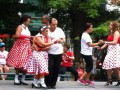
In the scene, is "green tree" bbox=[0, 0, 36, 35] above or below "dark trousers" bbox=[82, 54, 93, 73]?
above

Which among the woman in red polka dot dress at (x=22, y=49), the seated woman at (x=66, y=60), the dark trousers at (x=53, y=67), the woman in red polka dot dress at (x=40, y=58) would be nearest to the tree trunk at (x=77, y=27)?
the seated woman at (x=66, y=60)

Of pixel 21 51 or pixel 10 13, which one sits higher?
pixel 10 13

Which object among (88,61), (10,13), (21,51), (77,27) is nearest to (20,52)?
(21,51)

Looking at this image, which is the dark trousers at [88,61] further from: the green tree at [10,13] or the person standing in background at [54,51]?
the green tree at [10,13]

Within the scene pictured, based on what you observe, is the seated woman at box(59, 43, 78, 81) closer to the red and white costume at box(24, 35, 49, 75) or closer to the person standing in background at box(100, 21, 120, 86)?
the person standing in background at box(100, 21, 120, 86)

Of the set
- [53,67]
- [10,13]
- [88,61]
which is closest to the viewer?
[53,67]

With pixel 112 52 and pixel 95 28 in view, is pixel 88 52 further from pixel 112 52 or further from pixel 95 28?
pixel 95 28

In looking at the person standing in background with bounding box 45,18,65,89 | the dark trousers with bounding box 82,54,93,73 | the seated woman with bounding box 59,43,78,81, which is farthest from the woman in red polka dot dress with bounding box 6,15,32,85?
the seated woman with bounding box 59,43,78,81

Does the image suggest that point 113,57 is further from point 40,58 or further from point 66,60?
point 66,60

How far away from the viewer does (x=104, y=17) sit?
82.4 feet

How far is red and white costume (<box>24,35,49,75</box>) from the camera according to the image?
10.6 m

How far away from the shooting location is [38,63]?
1076cm

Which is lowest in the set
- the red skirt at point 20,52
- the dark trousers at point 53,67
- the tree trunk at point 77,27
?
the dark trousers at point 53,67

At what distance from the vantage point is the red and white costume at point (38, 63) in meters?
10.6
